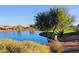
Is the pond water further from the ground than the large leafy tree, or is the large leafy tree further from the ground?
the large leafy tree

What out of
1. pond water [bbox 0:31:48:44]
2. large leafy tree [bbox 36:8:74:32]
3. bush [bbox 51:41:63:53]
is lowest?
bush [bbox 51:41:63:53]

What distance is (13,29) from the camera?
2.82 metres

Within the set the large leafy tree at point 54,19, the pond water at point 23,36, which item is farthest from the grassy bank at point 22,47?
the large leafy tree at point 54,19

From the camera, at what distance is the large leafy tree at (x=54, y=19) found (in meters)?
2.82

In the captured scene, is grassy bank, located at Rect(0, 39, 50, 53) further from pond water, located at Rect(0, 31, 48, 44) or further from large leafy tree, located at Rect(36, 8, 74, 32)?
large leafy tree, located at Rect(36, 8, 74, 32)

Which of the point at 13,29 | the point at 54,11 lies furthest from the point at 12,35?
the point at 54,11

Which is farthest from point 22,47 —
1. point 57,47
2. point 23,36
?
point 57,47

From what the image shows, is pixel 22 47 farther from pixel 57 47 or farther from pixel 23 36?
pixel 57 47

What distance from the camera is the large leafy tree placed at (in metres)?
2.82

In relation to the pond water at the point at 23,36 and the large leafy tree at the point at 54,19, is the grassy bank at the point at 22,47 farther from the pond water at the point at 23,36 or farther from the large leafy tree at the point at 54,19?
the large leafy tree at the point at 54,19

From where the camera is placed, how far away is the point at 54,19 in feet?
9.30

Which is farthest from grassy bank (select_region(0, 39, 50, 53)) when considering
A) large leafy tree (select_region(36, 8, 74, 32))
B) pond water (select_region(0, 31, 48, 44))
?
large leafy tree (select_region(36, 8, 74, 32))
